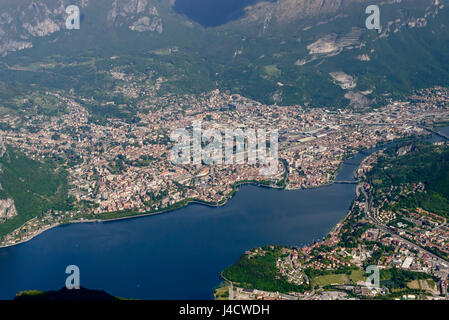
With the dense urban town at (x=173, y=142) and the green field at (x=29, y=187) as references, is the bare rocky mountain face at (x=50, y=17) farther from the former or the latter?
the green field at (x=29, y=187)

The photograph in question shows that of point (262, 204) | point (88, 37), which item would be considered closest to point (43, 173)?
point (262, 204)

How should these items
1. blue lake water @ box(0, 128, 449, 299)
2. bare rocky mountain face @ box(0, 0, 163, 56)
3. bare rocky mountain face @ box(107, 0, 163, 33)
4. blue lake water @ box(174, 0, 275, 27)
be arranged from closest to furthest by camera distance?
blue lake water @ box(0, 128, 449, 299)
bare rocky mountain face @ box(0, 0, 163, 56)
bare rocky mountain face @ box(107, 0, 163, 33)
blue lake water @ box(174, 0, 275, 27)

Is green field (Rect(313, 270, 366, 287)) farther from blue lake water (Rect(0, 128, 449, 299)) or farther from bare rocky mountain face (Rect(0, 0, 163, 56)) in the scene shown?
bare rocky mountain face (Rect(0, 0, 163, 56))

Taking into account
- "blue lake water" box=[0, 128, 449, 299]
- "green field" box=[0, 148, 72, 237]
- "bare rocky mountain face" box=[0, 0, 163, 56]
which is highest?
"bare rocky mountain face" box=[0, 0, 163, 56]

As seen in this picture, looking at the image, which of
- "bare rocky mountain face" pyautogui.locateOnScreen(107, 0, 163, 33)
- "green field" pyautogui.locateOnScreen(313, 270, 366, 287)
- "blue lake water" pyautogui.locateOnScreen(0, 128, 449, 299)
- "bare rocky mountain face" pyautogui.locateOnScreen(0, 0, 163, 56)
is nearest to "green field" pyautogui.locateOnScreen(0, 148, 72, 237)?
"blue lake water" pyautogui.locateOnScreen(0, 128, 449, 299)

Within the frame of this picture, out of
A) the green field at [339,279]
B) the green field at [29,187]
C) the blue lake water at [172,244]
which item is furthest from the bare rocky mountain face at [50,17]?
the green field at [339,279]

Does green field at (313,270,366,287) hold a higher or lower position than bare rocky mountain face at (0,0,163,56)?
lower

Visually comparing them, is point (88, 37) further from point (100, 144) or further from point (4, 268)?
point (4, 268)
